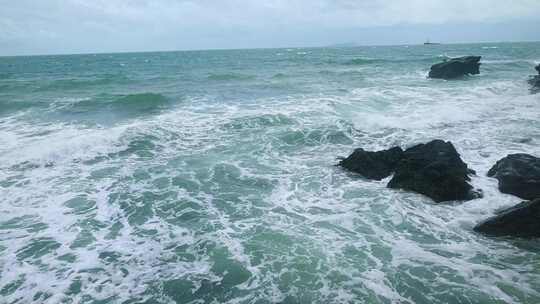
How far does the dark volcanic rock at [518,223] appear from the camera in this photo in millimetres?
7484

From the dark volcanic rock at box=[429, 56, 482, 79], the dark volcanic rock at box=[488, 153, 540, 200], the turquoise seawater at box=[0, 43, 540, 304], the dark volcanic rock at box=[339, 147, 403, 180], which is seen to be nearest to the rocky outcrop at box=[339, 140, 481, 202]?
the dark volcanic rock at box=[339, 147, 403, 180]

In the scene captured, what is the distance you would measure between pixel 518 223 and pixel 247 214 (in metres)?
5.82

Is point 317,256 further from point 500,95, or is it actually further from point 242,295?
point 500,95

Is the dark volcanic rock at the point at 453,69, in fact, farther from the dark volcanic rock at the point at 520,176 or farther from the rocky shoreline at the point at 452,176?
the dark volcanic rock at the point at 520,176

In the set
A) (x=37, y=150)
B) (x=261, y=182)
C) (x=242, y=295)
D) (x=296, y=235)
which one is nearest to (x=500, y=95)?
(x=261, y=182)

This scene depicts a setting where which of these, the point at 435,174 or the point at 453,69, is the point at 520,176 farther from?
the point at 453,69

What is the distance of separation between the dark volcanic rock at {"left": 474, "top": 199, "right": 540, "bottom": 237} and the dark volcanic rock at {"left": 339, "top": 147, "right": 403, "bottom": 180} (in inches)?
135

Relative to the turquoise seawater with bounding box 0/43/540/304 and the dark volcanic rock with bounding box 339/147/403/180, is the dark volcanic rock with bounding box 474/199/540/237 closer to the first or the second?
the turquoise seawater with bounding box 0/43/540/304

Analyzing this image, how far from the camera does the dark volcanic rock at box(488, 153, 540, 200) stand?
30.2 ft

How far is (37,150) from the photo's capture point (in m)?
13.9

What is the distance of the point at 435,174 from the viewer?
9.64m

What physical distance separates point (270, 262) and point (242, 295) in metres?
1.05

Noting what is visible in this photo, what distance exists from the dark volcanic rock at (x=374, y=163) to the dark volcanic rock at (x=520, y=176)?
2727 millimetres

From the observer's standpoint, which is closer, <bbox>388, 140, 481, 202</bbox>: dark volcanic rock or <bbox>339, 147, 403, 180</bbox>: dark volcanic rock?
<bbox>388, 140, 481, 202</bbox>: dark volcanic rock
